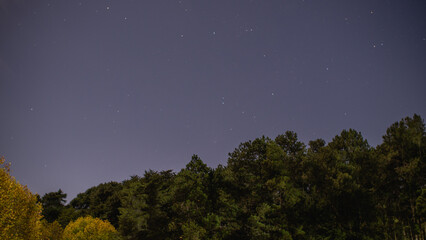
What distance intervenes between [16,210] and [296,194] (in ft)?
94.3

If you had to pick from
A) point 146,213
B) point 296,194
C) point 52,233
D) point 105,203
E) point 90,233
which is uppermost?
point 105,203

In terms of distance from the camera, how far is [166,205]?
37.7 metres

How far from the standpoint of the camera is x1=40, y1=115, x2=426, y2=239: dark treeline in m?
26.8

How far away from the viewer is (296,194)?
28.0 meters

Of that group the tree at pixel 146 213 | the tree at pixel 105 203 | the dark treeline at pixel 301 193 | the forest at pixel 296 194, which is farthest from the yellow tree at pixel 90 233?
the tree at pixel 105 203

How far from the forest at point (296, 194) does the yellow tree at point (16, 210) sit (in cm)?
12

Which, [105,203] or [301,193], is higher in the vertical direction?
[105,203]

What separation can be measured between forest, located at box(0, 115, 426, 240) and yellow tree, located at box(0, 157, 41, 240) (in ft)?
0.41

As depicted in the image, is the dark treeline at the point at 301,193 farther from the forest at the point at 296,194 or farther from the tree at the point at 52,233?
the tree at the point at 52,233

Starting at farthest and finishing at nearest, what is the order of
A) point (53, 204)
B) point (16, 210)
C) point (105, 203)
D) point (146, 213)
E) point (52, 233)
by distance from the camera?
point (53, 204)
point (105, 203)
point (52, 233)
point (146, 213)
point (16, 210)

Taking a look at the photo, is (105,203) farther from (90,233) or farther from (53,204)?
(53,204)

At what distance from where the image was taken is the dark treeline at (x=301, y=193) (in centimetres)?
2680

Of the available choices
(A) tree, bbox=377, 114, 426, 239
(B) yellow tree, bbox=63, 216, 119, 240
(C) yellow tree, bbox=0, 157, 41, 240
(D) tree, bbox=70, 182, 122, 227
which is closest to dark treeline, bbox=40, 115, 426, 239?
(A) tree, bbox=377, 114, 426, 239

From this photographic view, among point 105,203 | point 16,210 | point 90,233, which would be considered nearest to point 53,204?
Answer: point 105,203
